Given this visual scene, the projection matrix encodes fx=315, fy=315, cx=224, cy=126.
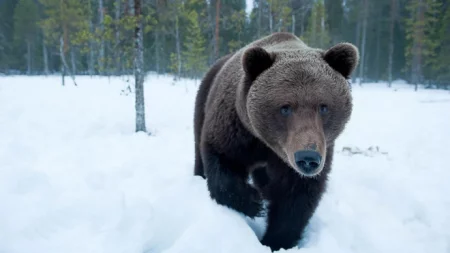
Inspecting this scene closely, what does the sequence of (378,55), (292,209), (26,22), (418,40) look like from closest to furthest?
1. (292,209)
2. (418,40)
3. (26,22)
4. (378,55)

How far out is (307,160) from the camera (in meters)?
1.73

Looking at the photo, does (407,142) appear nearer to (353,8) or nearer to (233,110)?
(233,110)

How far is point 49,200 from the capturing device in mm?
2400

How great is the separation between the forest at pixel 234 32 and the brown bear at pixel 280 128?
12.5 meters

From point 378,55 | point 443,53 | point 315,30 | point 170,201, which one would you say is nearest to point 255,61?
point 170,201

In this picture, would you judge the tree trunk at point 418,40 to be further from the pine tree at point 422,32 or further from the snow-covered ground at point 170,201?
the snow-covered ground at point 170,201

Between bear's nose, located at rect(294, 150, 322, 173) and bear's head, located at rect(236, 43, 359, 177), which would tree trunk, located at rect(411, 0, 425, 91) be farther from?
bear's nose, located at rect(294, 150, 322, 173)

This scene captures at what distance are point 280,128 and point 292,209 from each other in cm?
70

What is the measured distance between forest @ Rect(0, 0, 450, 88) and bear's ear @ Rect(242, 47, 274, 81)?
1264 cm

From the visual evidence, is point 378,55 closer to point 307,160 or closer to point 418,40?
point 418,40

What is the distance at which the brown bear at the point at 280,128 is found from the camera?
6.43 ft

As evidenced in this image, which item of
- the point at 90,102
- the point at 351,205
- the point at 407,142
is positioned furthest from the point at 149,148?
the point at 90,102

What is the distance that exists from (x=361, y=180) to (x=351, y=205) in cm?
93

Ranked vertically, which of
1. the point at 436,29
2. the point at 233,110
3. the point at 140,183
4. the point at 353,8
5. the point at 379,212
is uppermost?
the point at 353,8
